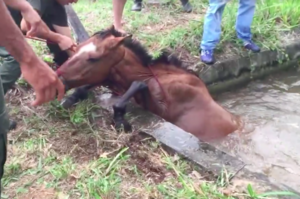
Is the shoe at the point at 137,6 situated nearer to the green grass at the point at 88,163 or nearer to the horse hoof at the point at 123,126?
the green grass at the point at 88,163

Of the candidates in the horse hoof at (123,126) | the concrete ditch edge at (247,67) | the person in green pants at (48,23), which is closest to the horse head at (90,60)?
the person in green pants at (48,23)

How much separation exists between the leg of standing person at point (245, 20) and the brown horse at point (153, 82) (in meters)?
1.50

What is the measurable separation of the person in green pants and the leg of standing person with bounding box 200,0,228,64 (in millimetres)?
1675

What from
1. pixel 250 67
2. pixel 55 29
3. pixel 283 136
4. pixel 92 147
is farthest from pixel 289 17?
pixel 92 147

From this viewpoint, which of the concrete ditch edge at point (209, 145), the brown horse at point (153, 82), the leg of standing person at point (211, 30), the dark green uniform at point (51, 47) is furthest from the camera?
the leg of standing person at point (211, 30)

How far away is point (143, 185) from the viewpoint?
314 centimetres

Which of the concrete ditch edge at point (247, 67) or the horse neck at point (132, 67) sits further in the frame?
the concrete ditch edge at point (247, 67)

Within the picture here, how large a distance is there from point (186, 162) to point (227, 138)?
114 centimetres

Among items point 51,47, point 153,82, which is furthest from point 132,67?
point 51,47

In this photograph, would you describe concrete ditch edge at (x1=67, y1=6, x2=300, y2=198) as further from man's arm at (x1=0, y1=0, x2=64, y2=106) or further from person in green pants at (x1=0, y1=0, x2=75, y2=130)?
man's arm at (x1=0, y1=0, x2=64, y2=106)

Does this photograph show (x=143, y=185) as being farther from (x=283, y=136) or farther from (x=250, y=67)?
(x=250, y=67)

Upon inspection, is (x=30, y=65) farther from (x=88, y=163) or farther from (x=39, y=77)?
(x=88, y=163)

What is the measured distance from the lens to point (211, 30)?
537cm

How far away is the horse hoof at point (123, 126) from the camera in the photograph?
3.92 m
